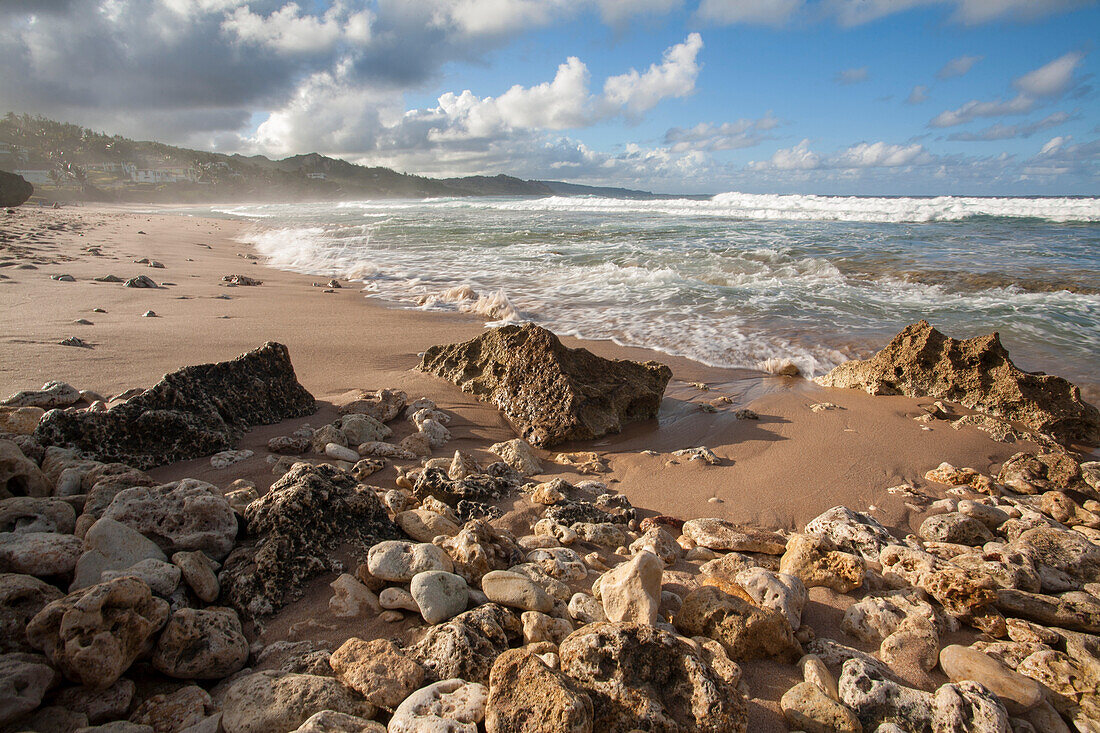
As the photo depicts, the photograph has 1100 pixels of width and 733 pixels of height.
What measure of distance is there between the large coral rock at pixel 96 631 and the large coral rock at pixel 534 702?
3.45ft

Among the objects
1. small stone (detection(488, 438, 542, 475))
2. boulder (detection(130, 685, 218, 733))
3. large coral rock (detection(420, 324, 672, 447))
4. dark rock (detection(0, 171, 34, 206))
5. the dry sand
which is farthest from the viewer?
dark rock (detection(0, 171, 34, 206))

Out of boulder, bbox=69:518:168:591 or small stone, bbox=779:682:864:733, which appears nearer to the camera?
small stone, bbox=779:682:864:733

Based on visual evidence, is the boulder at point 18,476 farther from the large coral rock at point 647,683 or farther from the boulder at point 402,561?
the large coral rock at point 647,683

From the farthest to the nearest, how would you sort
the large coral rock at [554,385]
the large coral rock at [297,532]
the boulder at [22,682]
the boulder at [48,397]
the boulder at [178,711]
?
1. the large coral rock at [554,385]
2. the boulder at [48,397]
3. the large coral rock at [297,532]
4. the boulder at [178,711]
5. the boulder at [22,682]

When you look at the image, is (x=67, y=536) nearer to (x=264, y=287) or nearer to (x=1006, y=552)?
(x=1006, y=552)

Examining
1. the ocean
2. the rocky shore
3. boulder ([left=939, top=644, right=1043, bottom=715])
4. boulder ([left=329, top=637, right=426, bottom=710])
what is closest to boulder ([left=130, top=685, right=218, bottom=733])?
the rocky shore

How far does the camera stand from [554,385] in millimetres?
4109

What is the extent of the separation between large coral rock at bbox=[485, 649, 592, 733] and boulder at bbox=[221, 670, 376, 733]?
0.39m

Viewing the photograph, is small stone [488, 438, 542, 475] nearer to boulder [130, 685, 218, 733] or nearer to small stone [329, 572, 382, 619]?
small stone [329, 572, 382, 619]

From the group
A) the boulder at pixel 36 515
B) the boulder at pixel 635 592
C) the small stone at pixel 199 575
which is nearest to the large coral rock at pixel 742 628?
the boulder at pixel 635 592

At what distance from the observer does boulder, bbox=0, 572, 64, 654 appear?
1466mm

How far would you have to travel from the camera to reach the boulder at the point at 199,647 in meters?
1.57

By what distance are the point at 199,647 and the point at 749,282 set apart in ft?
33.5

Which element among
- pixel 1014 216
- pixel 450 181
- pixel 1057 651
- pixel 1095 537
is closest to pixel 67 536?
pixel 1057 651
